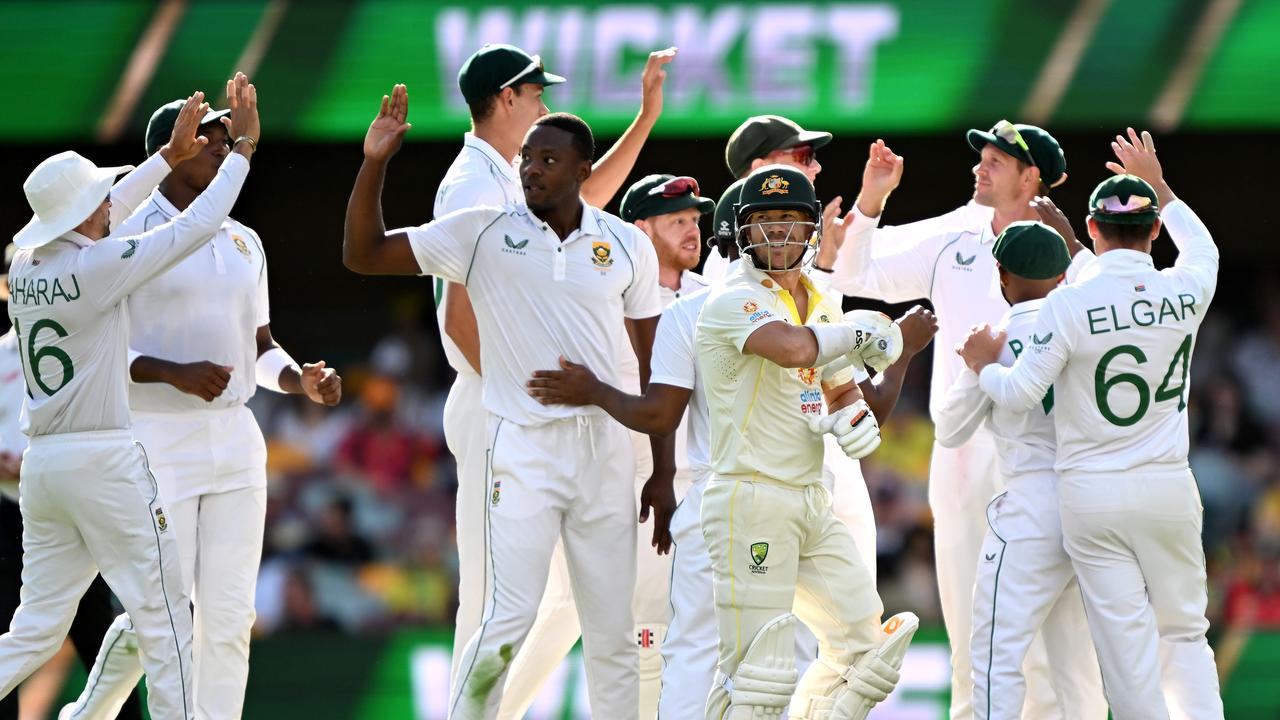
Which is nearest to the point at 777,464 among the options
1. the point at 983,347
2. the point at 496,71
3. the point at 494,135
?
the point at 983,347

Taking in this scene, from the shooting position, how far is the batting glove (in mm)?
4719

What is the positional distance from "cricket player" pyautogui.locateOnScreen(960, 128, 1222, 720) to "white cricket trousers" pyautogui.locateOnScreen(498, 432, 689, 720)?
1372mm

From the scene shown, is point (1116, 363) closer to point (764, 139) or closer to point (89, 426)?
point (764, 139)

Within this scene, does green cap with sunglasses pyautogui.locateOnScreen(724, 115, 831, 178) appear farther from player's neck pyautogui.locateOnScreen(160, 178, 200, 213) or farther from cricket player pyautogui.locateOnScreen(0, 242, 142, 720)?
cricket player pyautogui.locateOnScreen(0, 242, 142, 720)

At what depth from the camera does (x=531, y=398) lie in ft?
16.8

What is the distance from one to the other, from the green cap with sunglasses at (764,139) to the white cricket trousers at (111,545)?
2.29 m

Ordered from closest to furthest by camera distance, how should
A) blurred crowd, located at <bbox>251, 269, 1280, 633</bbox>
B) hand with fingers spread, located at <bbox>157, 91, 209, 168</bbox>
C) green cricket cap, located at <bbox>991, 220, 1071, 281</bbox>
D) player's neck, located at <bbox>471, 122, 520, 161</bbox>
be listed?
green cricket cap, located at <bbox>991, 220, 1071, 281</bbox> < hand with fingers spread, located at <bbox>157, 91, 209, 168</bbox> < player's neck, located at <bbox>471, 122, 520, 161</bbox> < blurred crowd, located at <bbox>251, 269, 1280, 633</bbox>

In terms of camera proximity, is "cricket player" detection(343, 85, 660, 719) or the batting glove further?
"cricket player" detection(343, 85, 660, 719)

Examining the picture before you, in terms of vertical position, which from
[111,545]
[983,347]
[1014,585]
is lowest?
[1014,585]

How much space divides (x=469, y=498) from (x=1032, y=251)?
1941 millimetres

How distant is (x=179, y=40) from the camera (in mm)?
8844

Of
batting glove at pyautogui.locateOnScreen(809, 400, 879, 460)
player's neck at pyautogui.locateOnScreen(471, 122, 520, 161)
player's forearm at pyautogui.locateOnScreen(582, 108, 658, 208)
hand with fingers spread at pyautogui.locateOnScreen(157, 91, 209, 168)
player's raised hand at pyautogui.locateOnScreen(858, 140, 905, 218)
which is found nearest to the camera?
batting glove at pyautogui.locateOnScreen(809, 400, 879, 460)

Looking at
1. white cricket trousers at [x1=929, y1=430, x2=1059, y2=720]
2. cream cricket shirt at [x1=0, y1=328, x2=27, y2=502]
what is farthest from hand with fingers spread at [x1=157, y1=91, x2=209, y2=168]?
white cricket trousers at [x1=929, y1=430, x2=1059, y2=720]

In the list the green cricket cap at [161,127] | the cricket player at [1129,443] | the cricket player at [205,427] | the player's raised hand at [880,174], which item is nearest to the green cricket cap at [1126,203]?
the cricket player at [1129,443]
